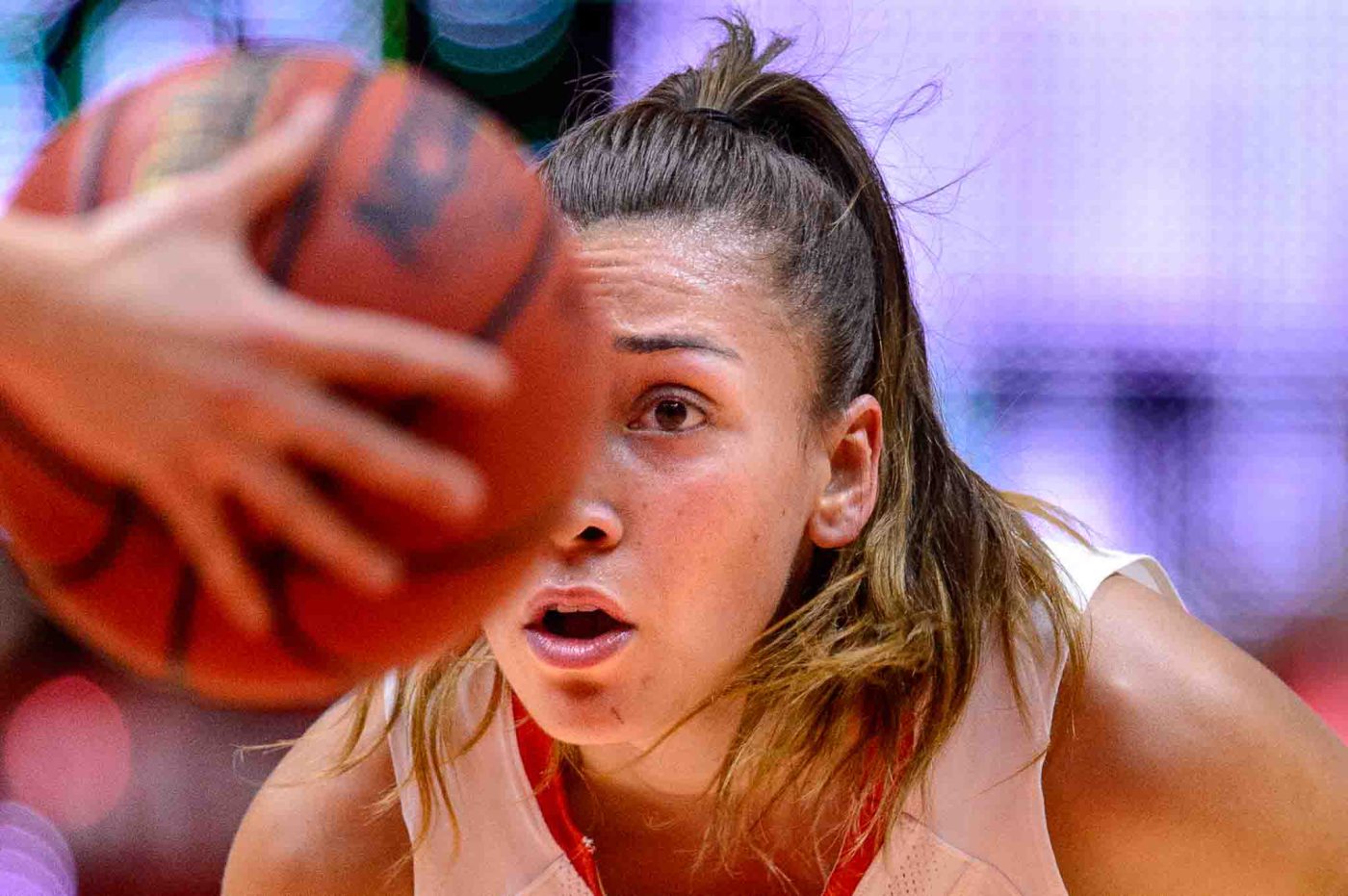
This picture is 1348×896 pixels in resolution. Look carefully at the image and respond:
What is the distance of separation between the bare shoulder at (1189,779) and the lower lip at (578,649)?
670 mm

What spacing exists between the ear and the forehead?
150 millimetres

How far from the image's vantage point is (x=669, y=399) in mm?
1838

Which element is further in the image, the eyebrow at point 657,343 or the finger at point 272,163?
the eyebrow at point 657,343

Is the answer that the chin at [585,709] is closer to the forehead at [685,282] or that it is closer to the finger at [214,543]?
the forehead at [685,282]

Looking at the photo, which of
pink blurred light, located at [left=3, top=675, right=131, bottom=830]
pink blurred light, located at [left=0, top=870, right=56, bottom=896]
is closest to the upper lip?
pink blurred light, located at [left=0, top=870, right=56, bottom=896]

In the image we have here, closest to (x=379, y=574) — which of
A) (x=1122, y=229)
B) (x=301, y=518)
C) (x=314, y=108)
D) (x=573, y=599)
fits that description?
(x=301, y=518)

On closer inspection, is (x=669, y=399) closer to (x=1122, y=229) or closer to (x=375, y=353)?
(x=375, y=353)

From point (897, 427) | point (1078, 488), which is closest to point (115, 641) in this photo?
point (897, 427)

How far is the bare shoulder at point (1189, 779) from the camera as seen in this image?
2.02 m

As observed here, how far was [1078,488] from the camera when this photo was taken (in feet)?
17.7

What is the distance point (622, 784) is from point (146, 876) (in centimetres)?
262

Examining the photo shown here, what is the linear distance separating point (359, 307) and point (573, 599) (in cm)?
69

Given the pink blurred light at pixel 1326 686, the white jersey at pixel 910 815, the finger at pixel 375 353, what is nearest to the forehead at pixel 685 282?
the white jersey at pixel 910 815

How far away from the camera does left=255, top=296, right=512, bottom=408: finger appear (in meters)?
0.98
